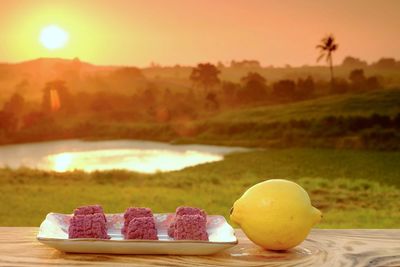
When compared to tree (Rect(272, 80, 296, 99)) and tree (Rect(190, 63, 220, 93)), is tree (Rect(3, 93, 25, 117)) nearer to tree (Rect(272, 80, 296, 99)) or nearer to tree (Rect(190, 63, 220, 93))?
tree (Rect(190, 63, 220, 93))

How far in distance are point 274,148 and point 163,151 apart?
939mm

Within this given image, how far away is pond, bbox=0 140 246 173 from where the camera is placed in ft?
20.0

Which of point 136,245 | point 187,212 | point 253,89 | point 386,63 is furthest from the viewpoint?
point 253,89

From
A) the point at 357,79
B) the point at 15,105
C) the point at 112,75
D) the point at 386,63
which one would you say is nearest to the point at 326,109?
the point at 357,79

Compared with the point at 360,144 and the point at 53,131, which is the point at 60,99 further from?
the point at 360,144

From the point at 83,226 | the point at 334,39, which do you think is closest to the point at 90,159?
the point at 334,39

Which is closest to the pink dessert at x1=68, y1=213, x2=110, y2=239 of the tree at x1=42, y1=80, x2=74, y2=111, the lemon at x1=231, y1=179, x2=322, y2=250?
the lemon at x1=231, y1=179, x2=322, y2=250

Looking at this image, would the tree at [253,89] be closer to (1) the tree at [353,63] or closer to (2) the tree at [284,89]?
(2) the tree at [284,89]

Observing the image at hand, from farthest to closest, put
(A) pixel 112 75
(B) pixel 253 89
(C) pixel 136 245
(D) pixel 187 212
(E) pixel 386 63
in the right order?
1. (B) pixel 253 89
2. (E) pixel 386 63
3. (A) pixel 112 75
4. (D) pixel 187 212
5. (C) pixel 136 245

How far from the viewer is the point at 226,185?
652 centimetres

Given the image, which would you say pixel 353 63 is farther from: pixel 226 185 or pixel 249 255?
pixel 249 255

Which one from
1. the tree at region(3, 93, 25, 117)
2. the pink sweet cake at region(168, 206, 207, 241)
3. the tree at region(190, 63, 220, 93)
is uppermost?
the tree at region(190, 63, 220, 93)

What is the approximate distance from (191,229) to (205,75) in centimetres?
463

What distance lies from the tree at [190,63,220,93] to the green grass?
647 mm
